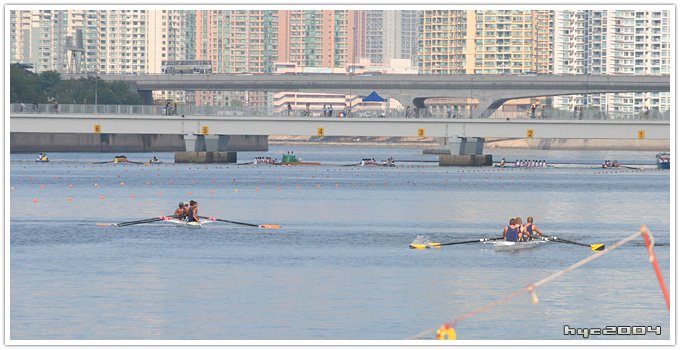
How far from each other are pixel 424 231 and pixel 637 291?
25992 mm

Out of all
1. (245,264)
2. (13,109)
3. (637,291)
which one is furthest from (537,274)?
(13,109)

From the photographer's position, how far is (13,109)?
15562cm

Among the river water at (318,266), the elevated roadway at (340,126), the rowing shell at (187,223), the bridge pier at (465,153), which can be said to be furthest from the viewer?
the bridge pier at (465,153)

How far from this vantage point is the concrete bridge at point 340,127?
5910 inches

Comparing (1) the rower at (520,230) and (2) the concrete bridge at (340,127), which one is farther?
(2) the concrete bridge at (340,127)

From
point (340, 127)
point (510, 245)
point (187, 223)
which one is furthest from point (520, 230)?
point (340, 127)

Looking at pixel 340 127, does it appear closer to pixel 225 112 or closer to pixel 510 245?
pixel 225 112

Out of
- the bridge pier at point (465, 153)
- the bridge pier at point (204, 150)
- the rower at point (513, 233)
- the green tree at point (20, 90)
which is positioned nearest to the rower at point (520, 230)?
the rower at point (513, 233)

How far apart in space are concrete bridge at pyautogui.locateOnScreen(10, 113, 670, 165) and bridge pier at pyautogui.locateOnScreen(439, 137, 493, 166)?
17 centimetres

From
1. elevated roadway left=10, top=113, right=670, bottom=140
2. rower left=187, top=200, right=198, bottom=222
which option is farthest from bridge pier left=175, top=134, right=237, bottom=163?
rower left=187, top=200, right=198, bottom=222

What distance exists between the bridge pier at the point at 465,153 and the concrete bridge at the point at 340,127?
0.56ft

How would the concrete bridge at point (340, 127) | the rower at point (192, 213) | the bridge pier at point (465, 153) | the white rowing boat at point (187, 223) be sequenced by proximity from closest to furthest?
the rower at point (192, 213) < the white rowing boat at point (187, 223) < the concrete bridge at point (340, 127) < the bridge pier at point (465, 153)

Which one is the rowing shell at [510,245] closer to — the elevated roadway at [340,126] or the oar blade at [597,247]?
the oar blade at [597,247]

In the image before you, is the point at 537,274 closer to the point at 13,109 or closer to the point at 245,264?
the point at 245,264
